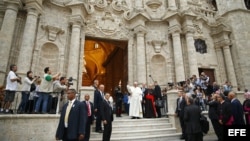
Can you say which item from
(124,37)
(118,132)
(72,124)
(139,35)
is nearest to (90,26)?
(124,37)

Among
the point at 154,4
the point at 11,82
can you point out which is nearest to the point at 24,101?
the point at 11,82

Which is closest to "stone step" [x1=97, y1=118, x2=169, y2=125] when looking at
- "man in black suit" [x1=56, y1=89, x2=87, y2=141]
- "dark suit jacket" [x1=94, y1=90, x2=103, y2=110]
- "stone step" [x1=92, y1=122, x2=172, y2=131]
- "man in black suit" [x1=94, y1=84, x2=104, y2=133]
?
"stone step" [x1=92, y1=122, x2=172, y2=131]

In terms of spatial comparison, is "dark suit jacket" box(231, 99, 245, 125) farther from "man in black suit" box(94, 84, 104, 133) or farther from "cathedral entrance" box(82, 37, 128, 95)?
"cathedral entrance" box(82, 37, 128, 95)

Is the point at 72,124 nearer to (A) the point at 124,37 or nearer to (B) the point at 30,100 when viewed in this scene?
(B) the point at 30,100

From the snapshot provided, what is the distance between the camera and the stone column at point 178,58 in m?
12.5

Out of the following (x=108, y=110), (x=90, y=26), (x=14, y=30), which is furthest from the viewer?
(x=90, y=26)

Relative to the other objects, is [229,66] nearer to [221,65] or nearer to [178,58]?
[221,65]

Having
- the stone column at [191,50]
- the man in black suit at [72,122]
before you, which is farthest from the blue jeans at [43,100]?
the stone column at [191,50]

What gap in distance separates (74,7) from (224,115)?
1076 cm

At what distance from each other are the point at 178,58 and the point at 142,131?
302 inches

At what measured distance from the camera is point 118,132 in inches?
261

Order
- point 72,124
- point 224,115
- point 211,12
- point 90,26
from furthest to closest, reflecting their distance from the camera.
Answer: point 211,12, point 90,26, point 224,115, point 72,124

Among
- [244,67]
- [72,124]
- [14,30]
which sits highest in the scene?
[14,30]

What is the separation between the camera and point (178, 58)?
12984 mm
